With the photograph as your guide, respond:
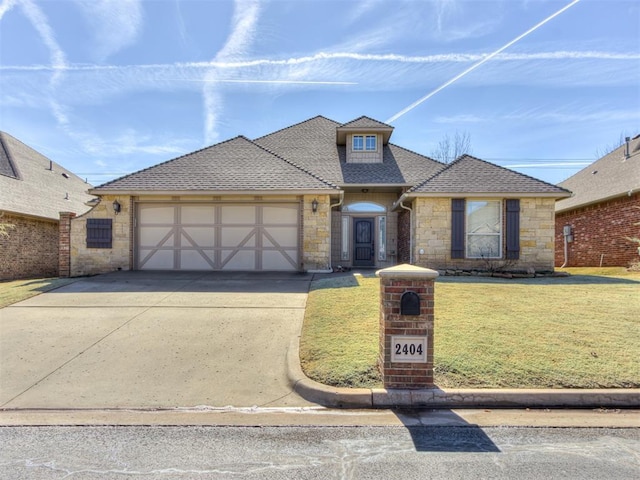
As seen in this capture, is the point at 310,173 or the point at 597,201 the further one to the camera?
the point at 597,201

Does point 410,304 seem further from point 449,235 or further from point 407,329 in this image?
Answer: point 449,235

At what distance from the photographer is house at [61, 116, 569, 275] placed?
12227 mm

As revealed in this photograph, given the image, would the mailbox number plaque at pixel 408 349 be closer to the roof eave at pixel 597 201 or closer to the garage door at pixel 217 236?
the garage door at pixel 217 236

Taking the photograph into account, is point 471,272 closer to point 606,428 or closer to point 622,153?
point 606,428

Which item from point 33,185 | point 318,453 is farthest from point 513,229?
point 33,185

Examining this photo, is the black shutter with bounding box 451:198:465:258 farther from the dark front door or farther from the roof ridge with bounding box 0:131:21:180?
the roof ridge with bounding box 0:131:21:180

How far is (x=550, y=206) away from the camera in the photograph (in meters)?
12.2

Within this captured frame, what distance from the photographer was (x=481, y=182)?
41.1 feet

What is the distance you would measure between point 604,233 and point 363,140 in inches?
435

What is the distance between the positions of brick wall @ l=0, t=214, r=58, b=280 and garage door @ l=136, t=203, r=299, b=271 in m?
5.85

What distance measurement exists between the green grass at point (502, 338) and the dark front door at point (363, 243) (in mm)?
6645

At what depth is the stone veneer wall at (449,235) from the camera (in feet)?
40.1

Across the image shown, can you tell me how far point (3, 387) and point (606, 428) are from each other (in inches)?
256

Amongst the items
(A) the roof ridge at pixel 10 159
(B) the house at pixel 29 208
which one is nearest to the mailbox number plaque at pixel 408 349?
(B) the house at pixel 29 208
